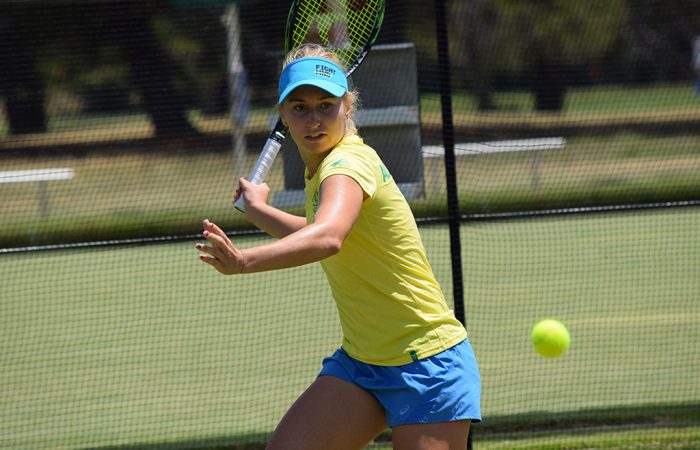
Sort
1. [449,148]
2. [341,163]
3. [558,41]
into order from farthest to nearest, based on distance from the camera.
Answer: [558,41] → [449,148] → [341,163]

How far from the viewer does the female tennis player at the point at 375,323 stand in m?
3.10

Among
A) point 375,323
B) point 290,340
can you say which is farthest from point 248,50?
point 375,323

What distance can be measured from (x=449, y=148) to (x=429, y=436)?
1933 mm

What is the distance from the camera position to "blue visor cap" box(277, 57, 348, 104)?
10.1 ft

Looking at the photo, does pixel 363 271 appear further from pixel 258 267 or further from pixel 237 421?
pixel 237 421

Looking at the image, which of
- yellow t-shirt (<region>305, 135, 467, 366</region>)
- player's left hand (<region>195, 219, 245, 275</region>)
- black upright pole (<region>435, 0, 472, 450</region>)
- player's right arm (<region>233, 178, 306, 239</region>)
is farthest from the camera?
black upright pole (<region>435, 0, 472, 450</region>)

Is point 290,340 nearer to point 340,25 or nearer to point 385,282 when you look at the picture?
point 340,25

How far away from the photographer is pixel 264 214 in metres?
3.42

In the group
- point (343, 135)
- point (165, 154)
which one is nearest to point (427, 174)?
point (165, 154)

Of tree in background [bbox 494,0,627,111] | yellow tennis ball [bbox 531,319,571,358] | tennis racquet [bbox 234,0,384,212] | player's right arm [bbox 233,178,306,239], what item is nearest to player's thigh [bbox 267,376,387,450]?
player's right arm [bbox 233,178,306,239]

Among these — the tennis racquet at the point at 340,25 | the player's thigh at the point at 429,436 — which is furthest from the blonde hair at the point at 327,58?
the player's thigh at the point at 429,436

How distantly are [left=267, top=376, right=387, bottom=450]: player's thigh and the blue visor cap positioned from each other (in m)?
0.92

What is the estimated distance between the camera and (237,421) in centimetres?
574

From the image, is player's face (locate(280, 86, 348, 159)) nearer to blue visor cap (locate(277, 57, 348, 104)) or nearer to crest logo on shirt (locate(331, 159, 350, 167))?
blue visor cap (locate(277, 57, 348, 104))
